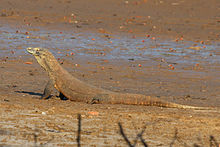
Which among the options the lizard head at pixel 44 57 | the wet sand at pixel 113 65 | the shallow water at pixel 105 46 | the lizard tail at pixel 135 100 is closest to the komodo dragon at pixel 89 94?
the lizard tail at pixel 135 100

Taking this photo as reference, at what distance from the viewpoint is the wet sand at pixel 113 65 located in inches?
227

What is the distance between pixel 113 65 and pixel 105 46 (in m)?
2.35

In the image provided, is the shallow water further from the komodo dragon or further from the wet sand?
the komodo dragon

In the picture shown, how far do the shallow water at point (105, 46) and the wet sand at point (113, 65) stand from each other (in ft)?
0.10

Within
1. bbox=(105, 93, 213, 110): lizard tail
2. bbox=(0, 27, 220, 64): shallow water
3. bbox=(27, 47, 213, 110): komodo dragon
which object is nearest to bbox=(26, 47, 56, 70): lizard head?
bbox=(27, 47, 213, 110): komodo dragon

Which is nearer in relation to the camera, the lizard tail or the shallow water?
the lizard tail

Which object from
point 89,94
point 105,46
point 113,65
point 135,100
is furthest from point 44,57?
point 105,46

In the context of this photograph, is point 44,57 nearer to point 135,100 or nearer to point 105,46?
point 135,100

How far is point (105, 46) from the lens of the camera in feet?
45.4

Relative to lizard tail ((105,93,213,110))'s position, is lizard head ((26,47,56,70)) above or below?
above

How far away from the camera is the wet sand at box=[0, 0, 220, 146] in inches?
227

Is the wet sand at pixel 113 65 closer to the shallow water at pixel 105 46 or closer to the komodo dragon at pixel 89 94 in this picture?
the shallow water at pixel 105 46

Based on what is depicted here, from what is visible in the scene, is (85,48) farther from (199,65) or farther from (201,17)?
(201,17)

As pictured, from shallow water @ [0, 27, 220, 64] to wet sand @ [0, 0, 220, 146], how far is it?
0.10ft
